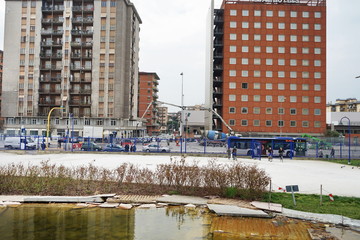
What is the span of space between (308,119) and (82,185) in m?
64.2

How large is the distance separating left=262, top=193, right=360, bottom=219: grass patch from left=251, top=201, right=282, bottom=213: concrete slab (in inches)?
13.8

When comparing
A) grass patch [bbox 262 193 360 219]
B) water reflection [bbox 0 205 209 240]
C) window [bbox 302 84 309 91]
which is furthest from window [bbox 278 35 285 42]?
water reflection [bbox 0 205 209 240]

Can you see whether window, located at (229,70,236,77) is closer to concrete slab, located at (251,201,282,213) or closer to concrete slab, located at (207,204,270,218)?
concrete slab, located at (251,201,282,213)

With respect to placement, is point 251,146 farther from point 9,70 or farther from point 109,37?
point 9,70

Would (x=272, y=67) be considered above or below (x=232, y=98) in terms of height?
above

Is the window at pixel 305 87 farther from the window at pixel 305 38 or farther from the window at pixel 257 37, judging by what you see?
the window at pixel 257 37

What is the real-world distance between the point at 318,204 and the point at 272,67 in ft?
198

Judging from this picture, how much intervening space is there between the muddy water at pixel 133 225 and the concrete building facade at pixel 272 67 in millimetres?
57590

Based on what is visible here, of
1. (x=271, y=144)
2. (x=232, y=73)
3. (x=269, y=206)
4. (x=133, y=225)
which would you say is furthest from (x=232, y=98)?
(x=133, y=225)

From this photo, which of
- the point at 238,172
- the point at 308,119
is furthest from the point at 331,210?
Answer: the point at 308,119

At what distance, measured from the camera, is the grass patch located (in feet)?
31.2

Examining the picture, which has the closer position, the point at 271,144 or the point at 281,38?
the point at 271,144

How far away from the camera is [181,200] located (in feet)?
35.2

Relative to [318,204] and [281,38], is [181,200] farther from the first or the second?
[281,38]
